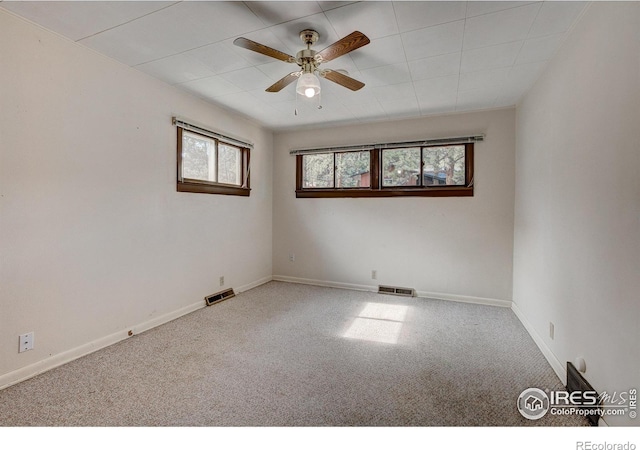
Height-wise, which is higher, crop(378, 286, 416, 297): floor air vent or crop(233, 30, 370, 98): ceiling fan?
crop(233, 30, 370, 98): ceiling fan

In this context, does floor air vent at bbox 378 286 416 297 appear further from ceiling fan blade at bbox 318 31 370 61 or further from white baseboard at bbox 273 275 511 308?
ceiling fan blade at bbox 318 31 370 61

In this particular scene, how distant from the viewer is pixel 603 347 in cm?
153

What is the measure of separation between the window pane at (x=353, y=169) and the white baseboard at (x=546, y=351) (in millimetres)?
2432

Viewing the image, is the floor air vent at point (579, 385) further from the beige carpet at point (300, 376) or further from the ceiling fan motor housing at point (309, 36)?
Answer: the ceiling fan motor housing at point (309, 36)

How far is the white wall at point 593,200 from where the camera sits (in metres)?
1.34

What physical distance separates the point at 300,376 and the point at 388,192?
277cm

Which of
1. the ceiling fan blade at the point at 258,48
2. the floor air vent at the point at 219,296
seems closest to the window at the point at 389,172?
the floor air vent at the point at 219,296

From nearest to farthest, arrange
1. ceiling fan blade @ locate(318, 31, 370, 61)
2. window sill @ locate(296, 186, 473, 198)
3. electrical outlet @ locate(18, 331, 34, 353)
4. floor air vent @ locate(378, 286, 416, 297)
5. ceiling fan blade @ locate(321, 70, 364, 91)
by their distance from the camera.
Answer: ceiling fan blade @ locate(318, 31, 370, 61), electrical outlet @ locate(18, 331, 34, 353), ceiling fan blade @ locate(321, 70, 364, 91), window sill @ locate(296, 186, 473, 198), floor air vent @ locate(378, 286, 416, 297)

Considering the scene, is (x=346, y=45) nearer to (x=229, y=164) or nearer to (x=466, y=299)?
(x=229, y=164)

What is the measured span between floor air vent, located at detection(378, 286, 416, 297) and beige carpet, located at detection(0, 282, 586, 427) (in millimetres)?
731

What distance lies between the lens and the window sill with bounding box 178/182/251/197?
10.6 ft

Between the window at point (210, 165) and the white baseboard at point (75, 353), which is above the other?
the window at point (210, 165)

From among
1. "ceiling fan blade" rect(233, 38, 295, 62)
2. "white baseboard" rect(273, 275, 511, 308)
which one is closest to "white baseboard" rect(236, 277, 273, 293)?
"white baseboard" rect(273, 275, 511, 308)

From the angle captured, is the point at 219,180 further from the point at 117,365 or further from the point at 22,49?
the point at 117,365
